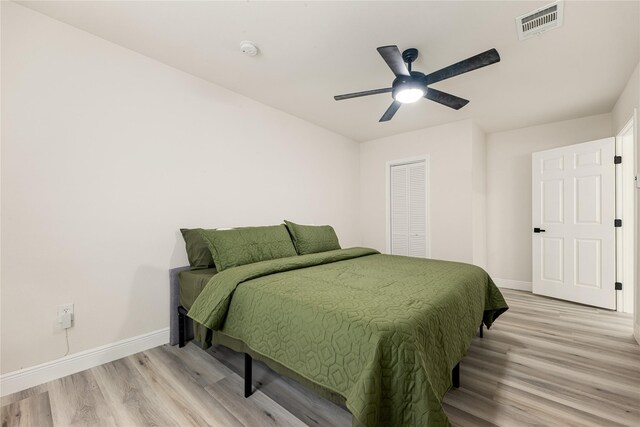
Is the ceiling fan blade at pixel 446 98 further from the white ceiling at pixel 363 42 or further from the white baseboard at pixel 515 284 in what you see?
the white baseboard at pixel 515 284

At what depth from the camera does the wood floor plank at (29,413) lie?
1422 mm

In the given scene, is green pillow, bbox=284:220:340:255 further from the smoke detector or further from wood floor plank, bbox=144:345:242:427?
the smoke detector

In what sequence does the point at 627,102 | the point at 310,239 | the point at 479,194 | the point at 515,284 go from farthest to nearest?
the point at 515,284, the point at 479,194, the point at 310,239, the point at 627,102

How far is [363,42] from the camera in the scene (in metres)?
2.04

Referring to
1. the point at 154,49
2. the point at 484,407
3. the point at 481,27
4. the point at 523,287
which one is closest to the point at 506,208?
the point at 523,287

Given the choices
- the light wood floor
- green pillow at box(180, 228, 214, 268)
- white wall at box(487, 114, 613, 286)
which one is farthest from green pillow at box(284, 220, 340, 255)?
white wall at box(487, 114, 613, 286)

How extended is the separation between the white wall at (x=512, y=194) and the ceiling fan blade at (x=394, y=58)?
3.16m

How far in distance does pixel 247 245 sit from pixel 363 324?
1.46m

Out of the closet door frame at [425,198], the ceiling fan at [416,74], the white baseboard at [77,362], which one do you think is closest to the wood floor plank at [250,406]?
the white baseboard at [77,362]

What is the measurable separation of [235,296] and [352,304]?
77 cm

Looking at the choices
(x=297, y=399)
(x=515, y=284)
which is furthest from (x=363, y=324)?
(x=515, y=284)

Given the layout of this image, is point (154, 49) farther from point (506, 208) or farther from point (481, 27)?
point (506, 208)

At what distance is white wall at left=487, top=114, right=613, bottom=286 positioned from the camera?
3.91 m

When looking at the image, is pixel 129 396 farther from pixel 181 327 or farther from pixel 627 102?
pixel 627 102
